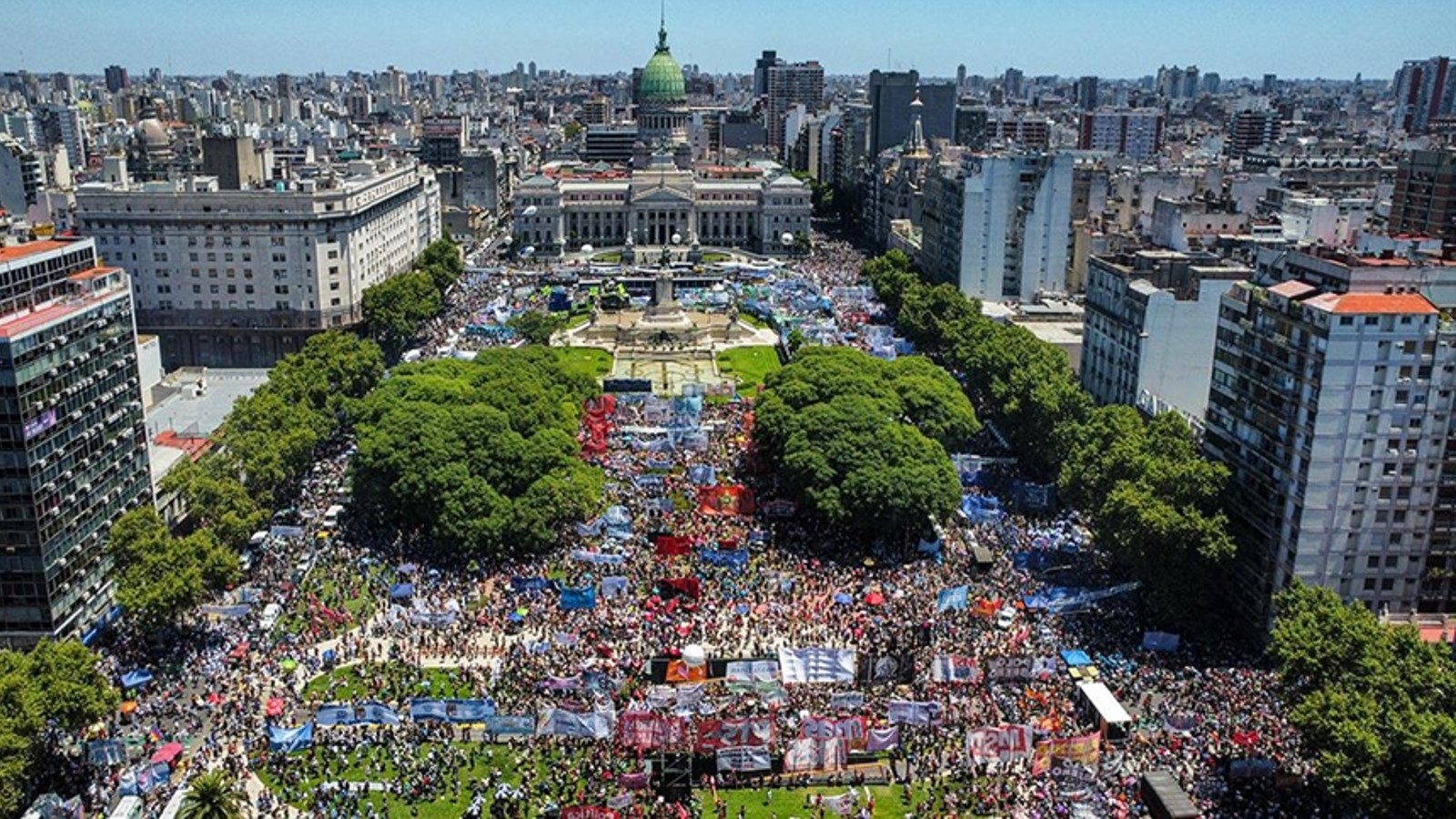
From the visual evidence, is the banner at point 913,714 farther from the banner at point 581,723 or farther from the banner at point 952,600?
the banner at point 581,723


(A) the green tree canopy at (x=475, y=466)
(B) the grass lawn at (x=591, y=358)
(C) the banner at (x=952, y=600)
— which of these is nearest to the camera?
(C) the banner at (x=952, y=600)

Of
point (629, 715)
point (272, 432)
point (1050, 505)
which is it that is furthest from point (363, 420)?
point (1050, 505)

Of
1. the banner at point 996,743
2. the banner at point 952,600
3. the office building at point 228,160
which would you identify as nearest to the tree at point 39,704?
the banner at point 996,743

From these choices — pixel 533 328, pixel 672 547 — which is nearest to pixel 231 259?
pixel 533 328

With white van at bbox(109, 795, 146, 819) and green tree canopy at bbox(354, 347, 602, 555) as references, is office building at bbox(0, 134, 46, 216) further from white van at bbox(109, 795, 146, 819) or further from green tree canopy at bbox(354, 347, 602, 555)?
white van at bbox(109, 795, 146, 819)

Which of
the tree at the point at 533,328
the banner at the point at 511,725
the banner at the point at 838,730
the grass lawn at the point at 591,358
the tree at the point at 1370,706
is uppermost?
the tree at the point at 1370,706

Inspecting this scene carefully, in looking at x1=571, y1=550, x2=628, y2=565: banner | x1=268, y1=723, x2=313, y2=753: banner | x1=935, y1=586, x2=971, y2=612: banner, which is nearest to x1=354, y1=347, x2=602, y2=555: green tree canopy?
x1=571, y1=550, x2=628, y2=565: banner
